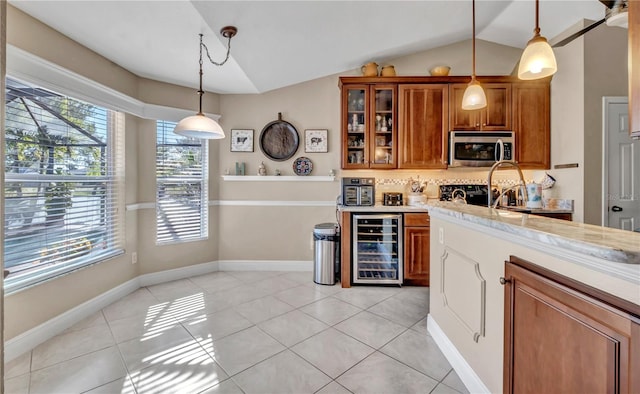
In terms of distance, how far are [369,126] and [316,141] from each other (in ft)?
2.46

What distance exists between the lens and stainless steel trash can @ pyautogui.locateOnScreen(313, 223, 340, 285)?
3.32 m

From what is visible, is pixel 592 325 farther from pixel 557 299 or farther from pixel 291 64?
pixel 291 64

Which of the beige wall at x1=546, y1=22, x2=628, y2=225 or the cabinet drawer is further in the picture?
the cabinet drawer

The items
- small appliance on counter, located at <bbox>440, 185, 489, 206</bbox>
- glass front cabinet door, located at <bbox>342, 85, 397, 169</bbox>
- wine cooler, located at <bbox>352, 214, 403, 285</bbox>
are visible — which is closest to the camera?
wine cooler, located at <bbox>352, 214, 403, 285</bbox>

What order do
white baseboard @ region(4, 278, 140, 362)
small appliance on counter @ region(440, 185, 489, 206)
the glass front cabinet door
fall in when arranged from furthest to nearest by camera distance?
small appliance on counter @ region(440, 185, 489, 206)
the glass front cabinet door
white baseboard @ region(4, 278, 140, 362)

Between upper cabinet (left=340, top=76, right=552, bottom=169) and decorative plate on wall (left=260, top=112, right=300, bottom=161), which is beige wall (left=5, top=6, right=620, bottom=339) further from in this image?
upper cabinet (left=340, top=76, right=552, bottom=169)

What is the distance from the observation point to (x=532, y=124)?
342 cm

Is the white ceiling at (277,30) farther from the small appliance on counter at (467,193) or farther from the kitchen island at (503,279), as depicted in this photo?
the kitchen island at (503,279)

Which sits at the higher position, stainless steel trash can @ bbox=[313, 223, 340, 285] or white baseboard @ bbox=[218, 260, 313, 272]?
stainless steel trash can @ bbox=[313, 223, 340, 285]

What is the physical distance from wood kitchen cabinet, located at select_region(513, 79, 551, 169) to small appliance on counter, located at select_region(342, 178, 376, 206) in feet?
6.14

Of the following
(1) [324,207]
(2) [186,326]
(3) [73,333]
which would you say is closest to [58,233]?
(3) [73,333]

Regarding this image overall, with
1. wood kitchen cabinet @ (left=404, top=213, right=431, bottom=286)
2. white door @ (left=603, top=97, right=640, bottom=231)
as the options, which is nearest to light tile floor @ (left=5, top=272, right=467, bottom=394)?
wood kitchen cabinet @ (left=404, top=213, right=431, bottom=286)

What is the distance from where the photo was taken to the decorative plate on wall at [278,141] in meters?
3.80

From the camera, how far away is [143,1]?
6.38 feet
